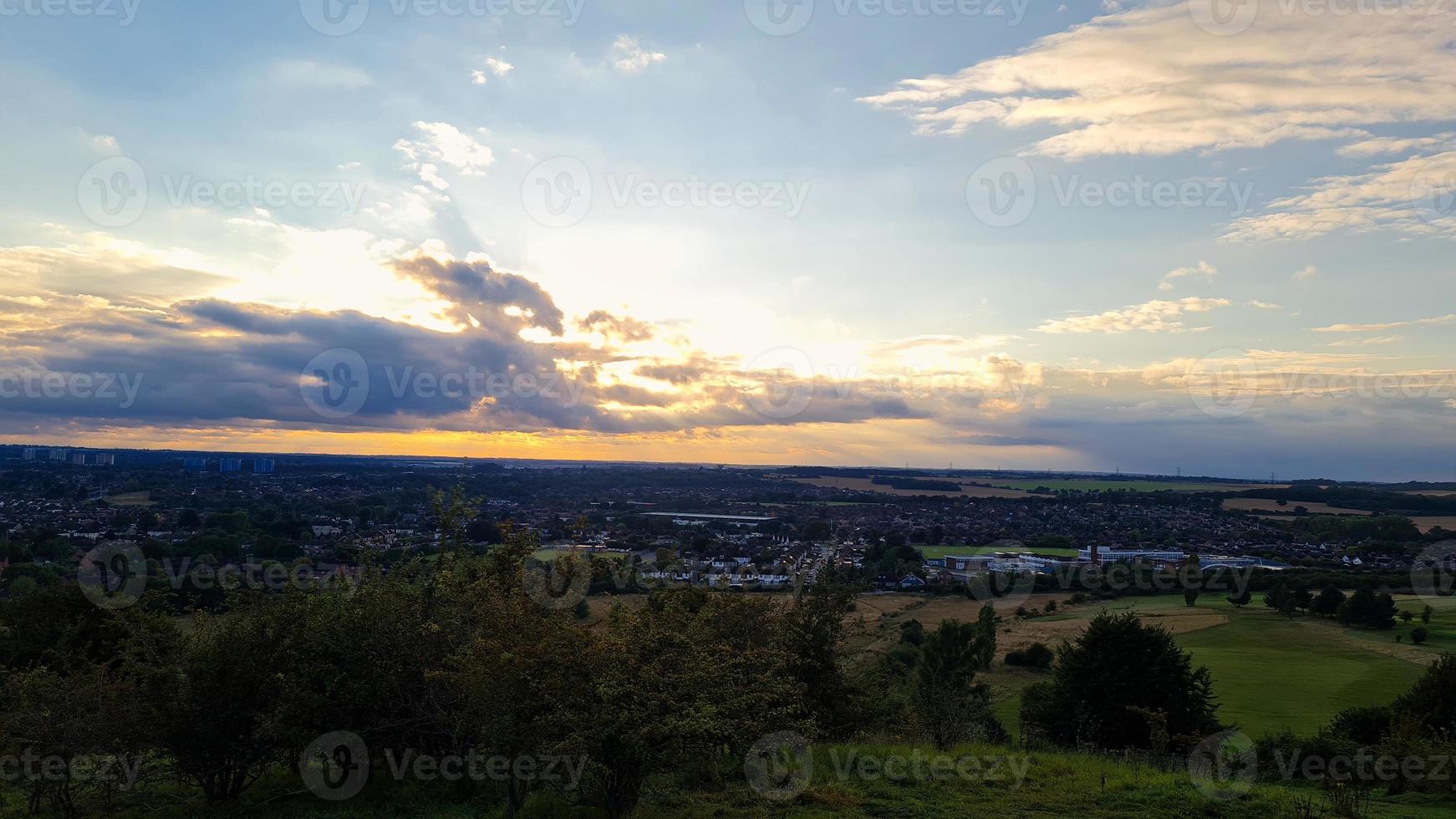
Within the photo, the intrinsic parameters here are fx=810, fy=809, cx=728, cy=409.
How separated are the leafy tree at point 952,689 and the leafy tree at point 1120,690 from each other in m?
2.15

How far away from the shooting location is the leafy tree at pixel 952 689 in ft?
67.2

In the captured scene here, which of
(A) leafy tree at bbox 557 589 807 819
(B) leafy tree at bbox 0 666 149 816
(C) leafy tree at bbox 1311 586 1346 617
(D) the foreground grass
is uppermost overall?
(A) leafy tree at bbox 557 589 807 819

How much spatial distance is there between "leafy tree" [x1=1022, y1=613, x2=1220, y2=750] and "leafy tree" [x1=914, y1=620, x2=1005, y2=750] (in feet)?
7.04

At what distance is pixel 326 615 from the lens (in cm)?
1344

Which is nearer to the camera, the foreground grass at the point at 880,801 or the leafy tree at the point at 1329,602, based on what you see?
the foreground grass at the point at 880,801

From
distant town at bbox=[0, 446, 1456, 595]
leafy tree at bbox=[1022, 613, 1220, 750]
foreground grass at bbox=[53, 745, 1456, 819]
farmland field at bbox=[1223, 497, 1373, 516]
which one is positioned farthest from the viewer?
farmland field at bbox=[1223, 497, 1373, 516]

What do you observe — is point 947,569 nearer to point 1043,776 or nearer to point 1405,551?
point 1405,551

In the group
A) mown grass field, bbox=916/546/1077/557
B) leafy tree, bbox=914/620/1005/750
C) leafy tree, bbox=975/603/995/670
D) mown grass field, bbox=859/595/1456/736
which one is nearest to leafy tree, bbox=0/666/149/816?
leafy tree, bbox=914/620/1005/750

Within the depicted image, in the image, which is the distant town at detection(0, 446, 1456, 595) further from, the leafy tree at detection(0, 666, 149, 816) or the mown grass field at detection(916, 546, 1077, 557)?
the leafy tree at detection(0, 666, 149, 816)

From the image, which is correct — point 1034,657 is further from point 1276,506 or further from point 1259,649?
point 1276,506

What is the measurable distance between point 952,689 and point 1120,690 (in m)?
4.95

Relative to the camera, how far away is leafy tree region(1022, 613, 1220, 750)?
23.6m

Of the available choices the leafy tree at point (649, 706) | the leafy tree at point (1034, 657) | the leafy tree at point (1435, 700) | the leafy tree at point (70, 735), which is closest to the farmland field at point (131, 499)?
the leafy tree at point (1034, 657)

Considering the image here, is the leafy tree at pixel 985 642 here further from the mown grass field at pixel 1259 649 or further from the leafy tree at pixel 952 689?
the mown grass field at pixel 1259 649
